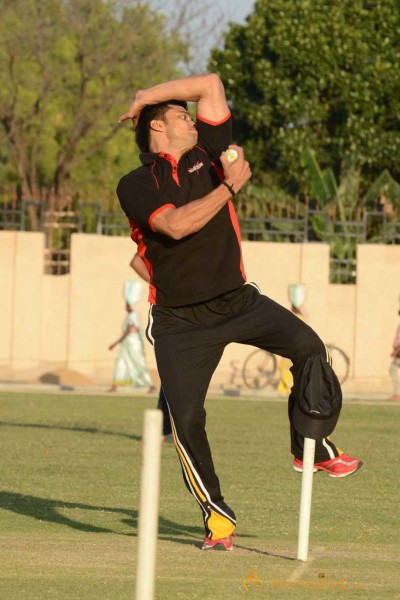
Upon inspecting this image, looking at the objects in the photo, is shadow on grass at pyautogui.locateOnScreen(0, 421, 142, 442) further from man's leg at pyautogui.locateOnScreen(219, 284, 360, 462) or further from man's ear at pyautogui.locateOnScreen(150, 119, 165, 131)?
man's ear at pyautogui.locateOnScreen(150, 119, 165, 131)

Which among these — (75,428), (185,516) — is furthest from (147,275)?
(75,428)

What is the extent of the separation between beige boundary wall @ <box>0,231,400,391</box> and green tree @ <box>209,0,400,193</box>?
7.59 meters

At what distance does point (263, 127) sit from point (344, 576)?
30873mm

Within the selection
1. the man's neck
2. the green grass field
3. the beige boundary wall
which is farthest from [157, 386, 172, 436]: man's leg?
the beige boundary wall

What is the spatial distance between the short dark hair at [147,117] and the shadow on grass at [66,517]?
87.1 inches

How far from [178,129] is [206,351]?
1204 mm

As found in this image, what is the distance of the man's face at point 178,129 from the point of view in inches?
296

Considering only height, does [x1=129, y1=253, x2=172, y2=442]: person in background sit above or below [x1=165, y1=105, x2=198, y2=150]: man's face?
below

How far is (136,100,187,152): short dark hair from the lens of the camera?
295 inches

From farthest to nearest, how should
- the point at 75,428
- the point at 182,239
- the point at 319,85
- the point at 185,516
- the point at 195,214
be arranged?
1. the point at 319,85
2. the point at 75,428
3. the point at 185,516
4. the point at 182,239
5. the point at 195,214

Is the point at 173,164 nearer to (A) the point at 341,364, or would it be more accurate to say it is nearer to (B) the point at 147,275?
(B) the point at 147,275

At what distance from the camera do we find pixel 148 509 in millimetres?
4453

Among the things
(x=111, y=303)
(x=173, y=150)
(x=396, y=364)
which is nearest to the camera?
(x=173, y=150)

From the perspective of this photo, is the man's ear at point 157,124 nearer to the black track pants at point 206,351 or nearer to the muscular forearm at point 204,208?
the muscular forearm at point 204,208
